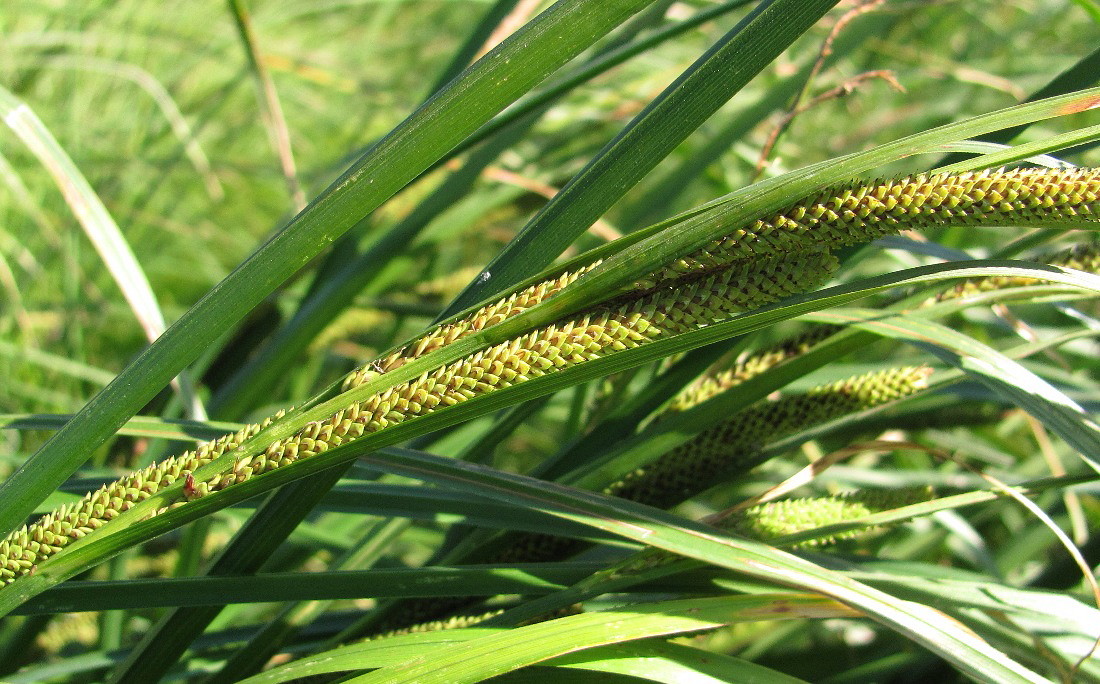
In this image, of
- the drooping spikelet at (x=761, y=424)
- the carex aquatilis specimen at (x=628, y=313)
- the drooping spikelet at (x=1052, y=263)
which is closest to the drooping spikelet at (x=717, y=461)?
the drooping spikelet at (x=761, y=424)

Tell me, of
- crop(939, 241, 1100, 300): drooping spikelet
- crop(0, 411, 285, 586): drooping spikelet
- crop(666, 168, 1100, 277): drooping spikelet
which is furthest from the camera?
crop(939, 241, 1100, 300): drooping spikelet

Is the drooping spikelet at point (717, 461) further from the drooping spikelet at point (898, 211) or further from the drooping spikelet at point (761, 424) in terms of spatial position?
the drooping spikelet at point (898, 211)

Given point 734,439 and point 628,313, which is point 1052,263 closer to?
point 734,439

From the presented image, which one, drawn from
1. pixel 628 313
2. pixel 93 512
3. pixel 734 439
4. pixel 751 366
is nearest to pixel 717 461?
pixel 734 439

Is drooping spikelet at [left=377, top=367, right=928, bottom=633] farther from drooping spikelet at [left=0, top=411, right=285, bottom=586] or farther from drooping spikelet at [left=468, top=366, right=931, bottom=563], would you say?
drooping spikelet at [left=0, top=411, right=285, bottom=586]

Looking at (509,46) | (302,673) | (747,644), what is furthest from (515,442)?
(509,46)

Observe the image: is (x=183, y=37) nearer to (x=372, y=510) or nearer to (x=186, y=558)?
(x=186, y=558)

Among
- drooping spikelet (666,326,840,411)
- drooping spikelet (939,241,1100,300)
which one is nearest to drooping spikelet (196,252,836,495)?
drooping spikelet (666,326,840,411)
